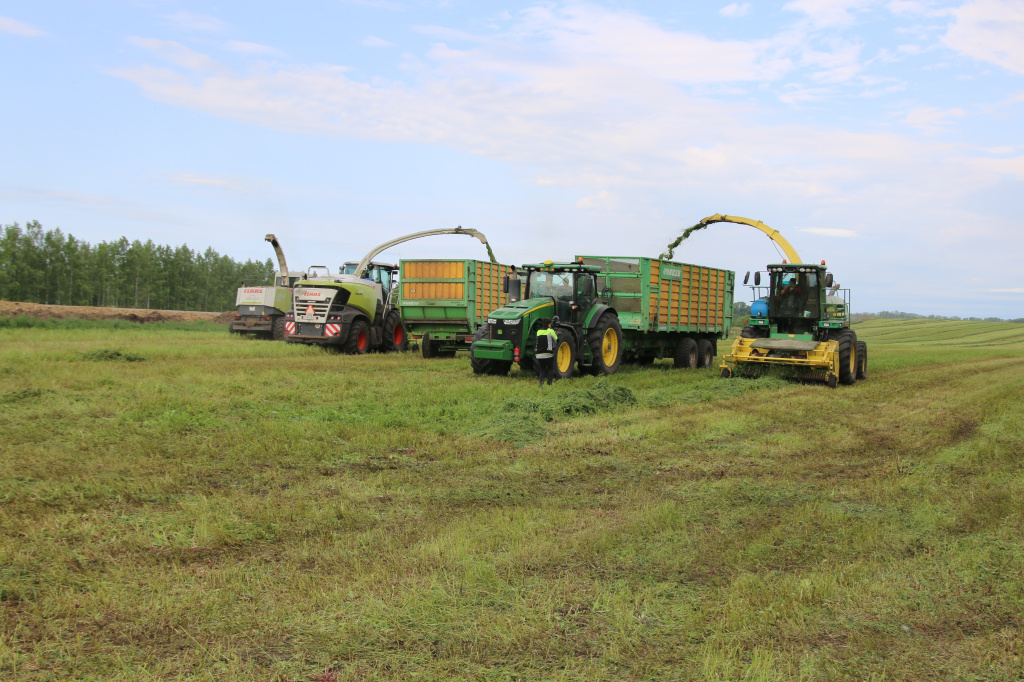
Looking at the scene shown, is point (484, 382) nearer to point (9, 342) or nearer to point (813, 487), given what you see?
point (813, 487)

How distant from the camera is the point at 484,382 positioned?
1312 cm

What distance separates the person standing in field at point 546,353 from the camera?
43.1 ft

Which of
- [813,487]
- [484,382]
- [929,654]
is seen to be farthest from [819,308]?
[929,654]

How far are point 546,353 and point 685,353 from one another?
19.4 ft

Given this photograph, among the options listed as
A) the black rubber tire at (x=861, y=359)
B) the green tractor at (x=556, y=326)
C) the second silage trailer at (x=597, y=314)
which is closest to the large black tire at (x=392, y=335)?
the second silage trailer at (x=597, y=314)

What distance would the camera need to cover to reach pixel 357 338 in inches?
774

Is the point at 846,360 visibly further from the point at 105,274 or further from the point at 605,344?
the point at 105,274

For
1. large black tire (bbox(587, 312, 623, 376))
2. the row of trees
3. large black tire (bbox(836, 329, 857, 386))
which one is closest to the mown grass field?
large black tire (bbox(587, 312, 623, 376))

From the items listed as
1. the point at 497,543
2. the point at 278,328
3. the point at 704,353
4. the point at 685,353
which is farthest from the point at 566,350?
the point at 278,328

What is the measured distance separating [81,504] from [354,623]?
121 inches

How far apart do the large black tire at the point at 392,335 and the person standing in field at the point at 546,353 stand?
8.10 m

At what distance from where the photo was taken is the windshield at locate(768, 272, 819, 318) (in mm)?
16172

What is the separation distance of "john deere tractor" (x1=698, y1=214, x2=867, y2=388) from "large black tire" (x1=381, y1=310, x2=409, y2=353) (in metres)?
9.59

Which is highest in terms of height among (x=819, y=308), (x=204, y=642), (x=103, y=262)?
(x=103, y=262)
